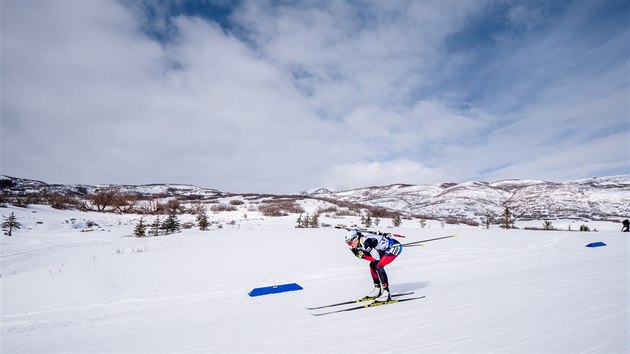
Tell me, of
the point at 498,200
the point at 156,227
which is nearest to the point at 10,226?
the point at 156,227

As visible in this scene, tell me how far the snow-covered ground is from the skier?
2.16 ft

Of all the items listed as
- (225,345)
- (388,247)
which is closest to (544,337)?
(388,247)

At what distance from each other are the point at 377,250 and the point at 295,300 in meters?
2.94

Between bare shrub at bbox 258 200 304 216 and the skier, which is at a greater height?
bare shrub at bbox 258 200 304 216

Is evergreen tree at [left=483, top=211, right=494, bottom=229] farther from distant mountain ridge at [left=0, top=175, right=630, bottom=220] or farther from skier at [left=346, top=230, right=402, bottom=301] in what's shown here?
skier at [left=346, top=230, right=402, bottom=301]

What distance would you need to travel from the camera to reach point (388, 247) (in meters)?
7.45

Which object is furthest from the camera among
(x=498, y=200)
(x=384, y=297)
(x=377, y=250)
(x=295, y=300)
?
(x=498, y=200)

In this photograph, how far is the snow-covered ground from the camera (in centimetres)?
432

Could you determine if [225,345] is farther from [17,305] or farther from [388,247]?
[17,305]

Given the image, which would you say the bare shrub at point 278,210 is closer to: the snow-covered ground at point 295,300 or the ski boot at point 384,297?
the snow-covered ground at point 295,300

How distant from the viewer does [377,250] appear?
7.47 metres

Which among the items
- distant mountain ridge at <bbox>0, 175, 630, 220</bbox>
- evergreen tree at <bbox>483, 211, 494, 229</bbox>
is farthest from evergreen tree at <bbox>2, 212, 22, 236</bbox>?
evergreen tree at <bbox>483, 211, 494, 229</bbox>

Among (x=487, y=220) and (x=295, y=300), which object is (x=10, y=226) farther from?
(x=487, y=220)

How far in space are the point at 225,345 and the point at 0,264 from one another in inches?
698
